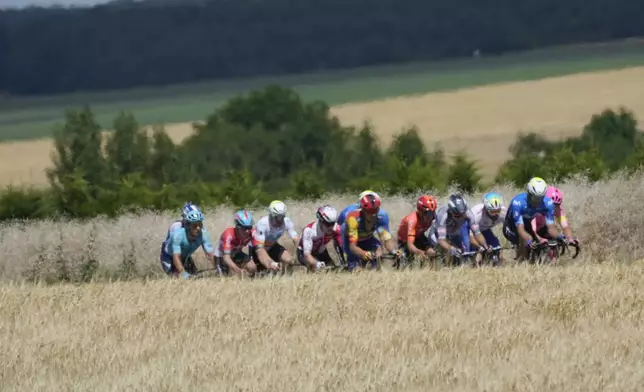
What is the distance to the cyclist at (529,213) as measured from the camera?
17609mm

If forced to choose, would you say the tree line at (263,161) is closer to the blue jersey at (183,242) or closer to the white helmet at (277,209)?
the white helmet at (277,209)

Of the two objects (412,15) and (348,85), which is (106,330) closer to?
(348,85)

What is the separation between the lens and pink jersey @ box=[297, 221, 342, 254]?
18125mm

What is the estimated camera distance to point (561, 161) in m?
33.5

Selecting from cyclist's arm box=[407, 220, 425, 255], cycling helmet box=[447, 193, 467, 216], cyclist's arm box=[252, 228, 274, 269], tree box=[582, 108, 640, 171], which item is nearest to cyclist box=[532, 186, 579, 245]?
cycling helmet box=[447, 193, 467, 216]

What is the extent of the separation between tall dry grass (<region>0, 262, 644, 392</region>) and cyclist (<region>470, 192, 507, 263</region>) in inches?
99.2

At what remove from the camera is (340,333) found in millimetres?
11961

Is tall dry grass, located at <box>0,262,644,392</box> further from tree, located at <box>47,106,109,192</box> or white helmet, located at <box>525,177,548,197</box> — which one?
tree, located at <box>47,106,109,192</box>

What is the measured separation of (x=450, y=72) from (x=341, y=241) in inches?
2013

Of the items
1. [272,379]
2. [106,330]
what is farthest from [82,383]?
[106,330]

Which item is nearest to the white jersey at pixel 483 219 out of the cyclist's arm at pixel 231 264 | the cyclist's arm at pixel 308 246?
the cyclist's arm at pixel 308 246

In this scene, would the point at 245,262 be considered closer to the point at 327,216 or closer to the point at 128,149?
the point at 327,216

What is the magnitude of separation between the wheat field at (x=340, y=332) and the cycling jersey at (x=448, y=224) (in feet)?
4.94

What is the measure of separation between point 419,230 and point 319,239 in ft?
4.51
